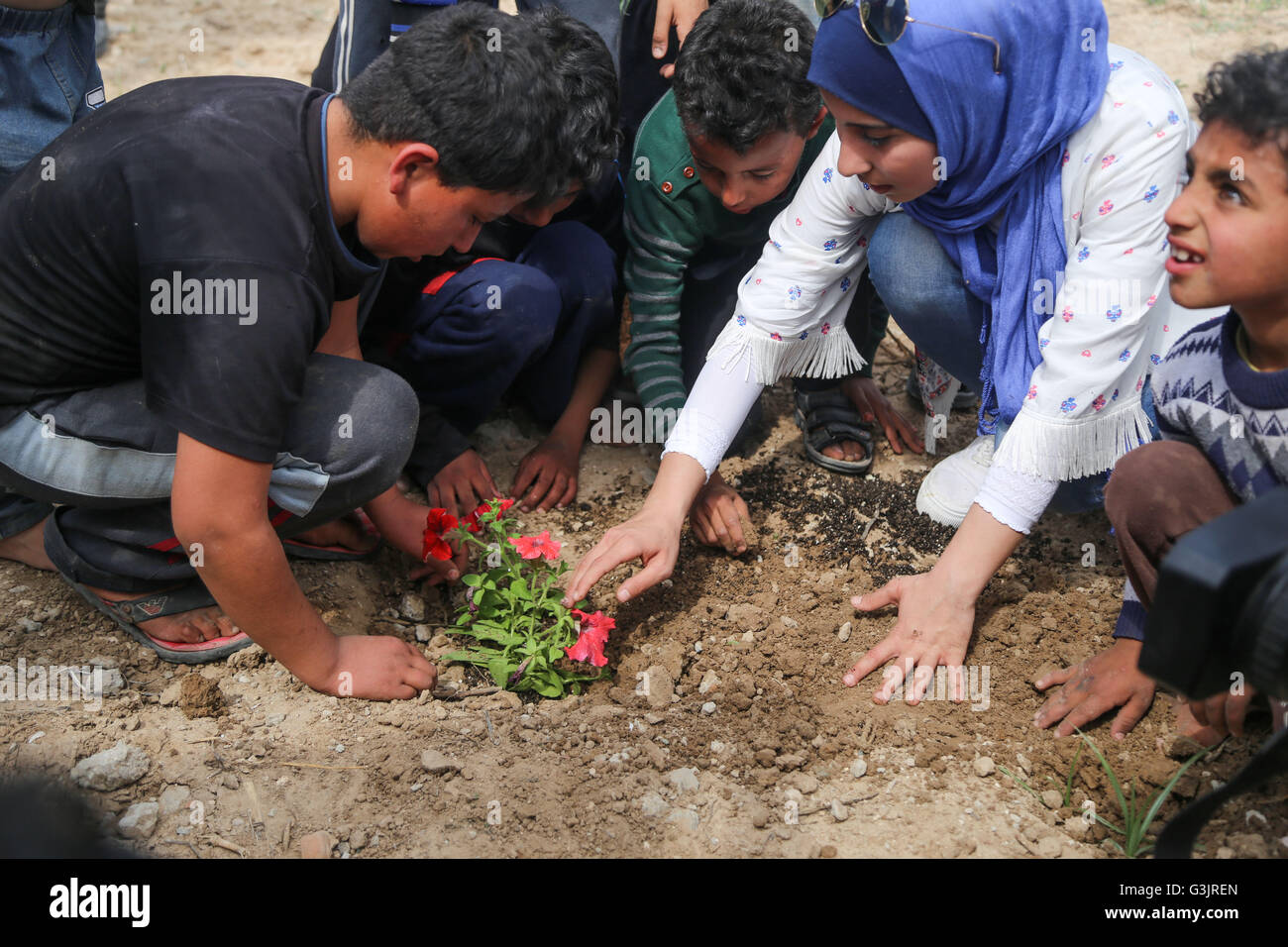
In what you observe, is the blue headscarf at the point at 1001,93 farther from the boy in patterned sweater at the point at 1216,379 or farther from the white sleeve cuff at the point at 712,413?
the white sleeve cuff at the point at 712,413

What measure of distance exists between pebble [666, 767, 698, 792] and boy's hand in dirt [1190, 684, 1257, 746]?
40.4 inches

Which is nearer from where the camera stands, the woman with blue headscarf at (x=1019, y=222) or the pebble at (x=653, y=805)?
the pebble at (x=653, y=805)

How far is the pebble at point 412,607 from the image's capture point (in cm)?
266

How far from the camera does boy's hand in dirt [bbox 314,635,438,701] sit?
7.40 ft

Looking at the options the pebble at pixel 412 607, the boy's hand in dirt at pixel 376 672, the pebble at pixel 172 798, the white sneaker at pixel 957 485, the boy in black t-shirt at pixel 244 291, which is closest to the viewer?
the boy in black t-shirt at pixel 244 291

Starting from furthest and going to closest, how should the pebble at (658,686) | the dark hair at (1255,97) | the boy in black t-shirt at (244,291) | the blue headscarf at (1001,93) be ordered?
the pebble at (658,686)
the blue headscarf at (1001,93)
the boy in black t-shirt at (244,291)
the dark hair at (1255,97)

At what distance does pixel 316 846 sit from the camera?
1952mm

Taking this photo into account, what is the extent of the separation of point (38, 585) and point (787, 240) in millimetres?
2124

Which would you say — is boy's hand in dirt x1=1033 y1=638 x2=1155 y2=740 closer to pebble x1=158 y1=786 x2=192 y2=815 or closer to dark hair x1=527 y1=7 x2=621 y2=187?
dark hair x1=527 y1=7 x2=621 y2=187

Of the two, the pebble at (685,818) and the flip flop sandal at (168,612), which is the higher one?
the pebble at (685,818)

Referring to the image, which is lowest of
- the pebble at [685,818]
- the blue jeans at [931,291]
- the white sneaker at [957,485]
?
the pebble at [685,818]

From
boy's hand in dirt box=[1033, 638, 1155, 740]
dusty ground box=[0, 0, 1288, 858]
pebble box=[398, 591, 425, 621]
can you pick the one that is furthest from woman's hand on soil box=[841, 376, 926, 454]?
pebble box=[398, 591, 425, 621]

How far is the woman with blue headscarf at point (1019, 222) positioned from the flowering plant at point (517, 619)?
0.14 meters

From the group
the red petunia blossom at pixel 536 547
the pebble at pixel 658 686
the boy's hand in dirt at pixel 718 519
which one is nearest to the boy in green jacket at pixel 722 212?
the boy's hand in dirt at pixel 718 519
